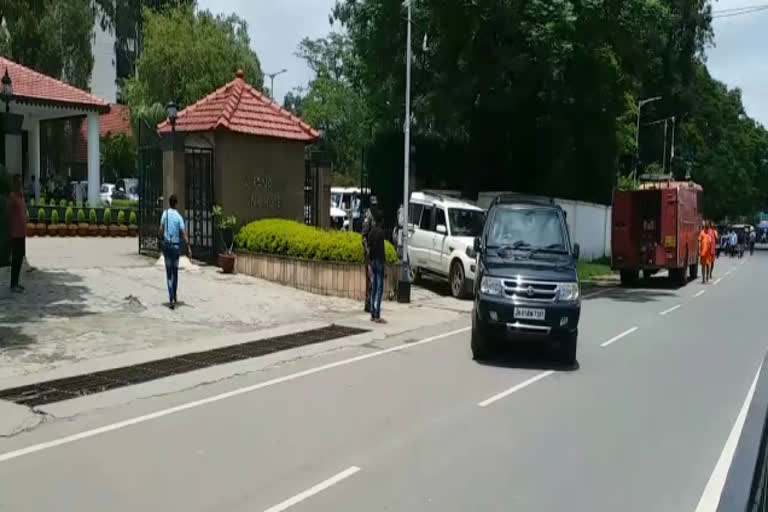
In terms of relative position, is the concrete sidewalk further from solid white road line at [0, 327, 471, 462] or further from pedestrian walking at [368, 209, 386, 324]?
solid white road line at [0, 327, 471, 462]

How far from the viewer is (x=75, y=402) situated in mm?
8078

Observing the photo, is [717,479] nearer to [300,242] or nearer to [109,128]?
[300,242]

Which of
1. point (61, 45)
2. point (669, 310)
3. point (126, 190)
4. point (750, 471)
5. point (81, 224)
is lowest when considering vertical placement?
point (669, 310)

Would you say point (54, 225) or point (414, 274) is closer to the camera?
point (414, 274)

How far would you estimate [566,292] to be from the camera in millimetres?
10422

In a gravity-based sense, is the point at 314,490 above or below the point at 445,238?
below

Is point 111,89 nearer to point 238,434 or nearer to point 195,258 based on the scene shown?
point 195,258

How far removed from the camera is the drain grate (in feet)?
27.3

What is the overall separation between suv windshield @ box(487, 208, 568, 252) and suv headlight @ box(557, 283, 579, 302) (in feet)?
3.46

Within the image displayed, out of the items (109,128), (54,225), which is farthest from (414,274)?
(109,128)

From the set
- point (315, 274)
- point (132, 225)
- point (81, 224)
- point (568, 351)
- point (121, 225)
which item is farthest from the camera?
point (132, 225)

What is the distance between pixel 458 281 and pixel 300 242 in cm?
398

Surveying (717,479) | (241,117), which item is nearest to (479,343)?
(717,479)

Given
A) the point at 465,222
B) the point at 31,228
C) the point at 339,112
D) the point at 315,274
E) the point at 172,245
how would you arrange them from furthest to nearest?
the point at 339,112 → the point at 31,228 → the point at 465,222 → the point at 315,274 → the point at 172,245
